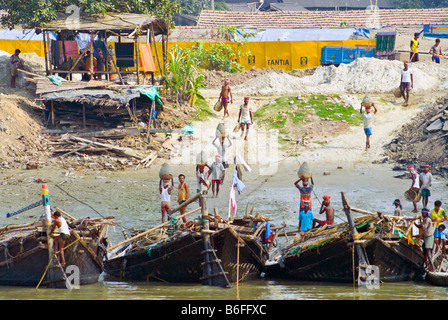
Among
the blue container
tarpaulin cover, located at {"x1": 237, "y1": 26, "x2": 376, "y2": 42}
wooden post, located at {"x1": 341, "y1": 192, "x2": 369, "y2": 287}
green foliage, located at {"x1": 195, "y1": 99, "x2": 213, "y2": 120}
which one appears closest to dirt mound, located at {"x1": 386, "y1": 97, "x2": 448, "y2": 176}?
green foliage, located at {"x1": 195, "y1": 99, "x2": 213, "y2": 120}

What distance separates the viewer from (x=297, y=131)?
24391 mm

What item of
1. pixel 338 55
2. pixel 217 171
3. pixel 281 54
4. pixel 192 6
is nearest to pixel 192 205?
pixel 217 171

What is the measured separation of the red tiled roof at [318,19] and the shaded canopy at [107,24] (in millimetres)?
18817

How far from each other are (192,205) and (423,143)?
7853mm

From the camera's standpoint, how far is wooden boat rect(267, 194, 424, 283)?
1231 cm

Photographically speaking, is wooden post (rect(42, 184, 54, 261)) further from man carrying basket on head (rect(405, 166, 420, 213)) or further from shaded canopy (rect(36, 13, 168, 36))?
shaded canopy (rect(36, 13, 168, 36))

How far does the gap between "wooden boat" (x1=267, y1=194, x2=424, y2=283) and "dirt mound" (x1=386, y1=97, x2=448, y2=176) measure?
24.3ft

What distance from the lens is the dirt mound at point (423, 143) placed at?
20422 mm

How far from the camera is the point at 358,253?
12.3m

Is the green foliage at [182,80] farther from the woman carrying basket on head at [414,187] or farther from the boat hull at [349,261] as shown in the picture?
the boat hull at [349,261]

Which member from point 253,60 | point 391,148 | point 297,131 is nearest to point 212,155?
point 297,131

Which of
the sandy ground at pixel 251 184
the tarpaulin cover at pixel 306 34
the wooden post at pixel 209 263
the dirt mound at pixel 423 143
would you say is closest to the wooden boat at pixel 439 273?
the sandy ground at pixel 251 184

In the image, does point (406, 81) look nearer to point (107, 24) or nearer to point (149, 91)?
point (149, 91)

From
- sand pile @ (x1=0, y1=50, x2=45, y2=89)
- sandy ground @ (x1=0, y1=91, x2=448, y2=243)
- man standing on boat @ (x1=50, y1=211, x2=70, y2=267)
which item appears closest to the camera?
man standing on boat @ (x1=50, y1=211, x2=70, y2=267)
